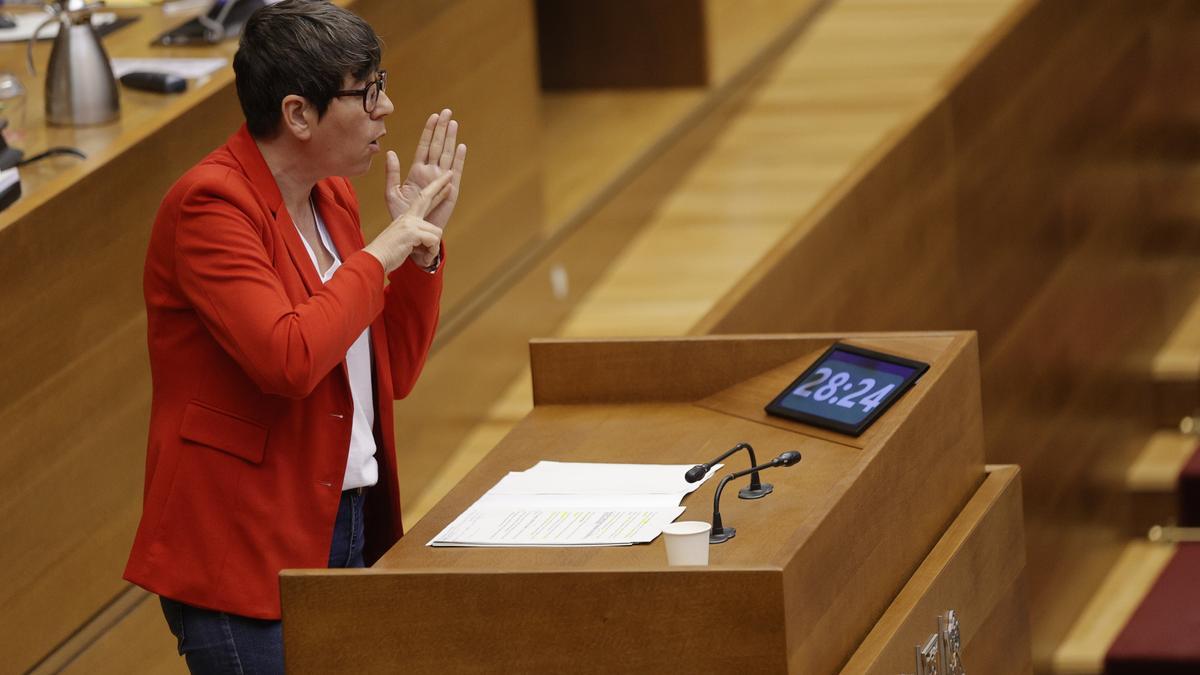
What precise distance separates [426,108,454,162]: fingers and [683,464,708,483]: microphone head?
0.31 meters

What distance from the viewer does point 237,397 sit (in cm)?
131

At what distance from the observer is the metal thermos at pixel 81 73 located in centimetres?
209

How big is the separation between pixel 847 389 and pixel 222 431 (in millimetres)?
500

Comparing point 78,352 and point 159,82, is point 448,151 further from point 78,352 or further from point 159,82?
point 159,82

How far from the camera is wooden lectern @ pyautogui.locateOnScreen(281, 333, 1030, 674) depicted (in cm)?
120

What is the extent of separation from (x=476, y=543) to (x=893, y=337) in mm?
455

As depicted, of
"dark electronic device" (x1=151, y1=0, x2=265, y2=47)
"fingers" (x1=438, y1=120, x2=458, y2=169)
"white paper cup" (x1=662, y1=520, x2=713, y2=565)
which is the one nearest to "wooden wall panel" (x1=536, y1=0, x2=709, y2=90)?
"dark electronic device" (x1=151, y1=0, x2=265, y2=47)

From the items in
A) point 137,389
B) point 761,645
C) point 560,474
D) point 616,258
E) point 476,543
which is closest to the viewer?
point 761,645

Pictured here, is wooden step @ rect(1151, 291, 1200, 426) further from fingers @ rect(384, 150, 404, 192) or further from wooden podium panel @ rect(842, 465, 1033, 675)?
fingers @ rect(384, 150, 404, 192)

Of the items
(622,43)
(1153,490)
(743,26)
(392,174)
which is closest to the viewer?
(392,174)

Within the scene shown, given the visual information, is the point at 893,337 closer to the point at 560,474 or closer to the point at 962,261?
the point at 560,474

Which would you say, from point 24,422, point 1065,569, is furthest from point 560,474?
point 1065,569

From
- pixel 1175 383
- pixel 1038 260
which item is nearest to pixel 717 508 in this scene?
pixel 1038 260

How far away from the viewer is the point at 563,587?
1.21 m
